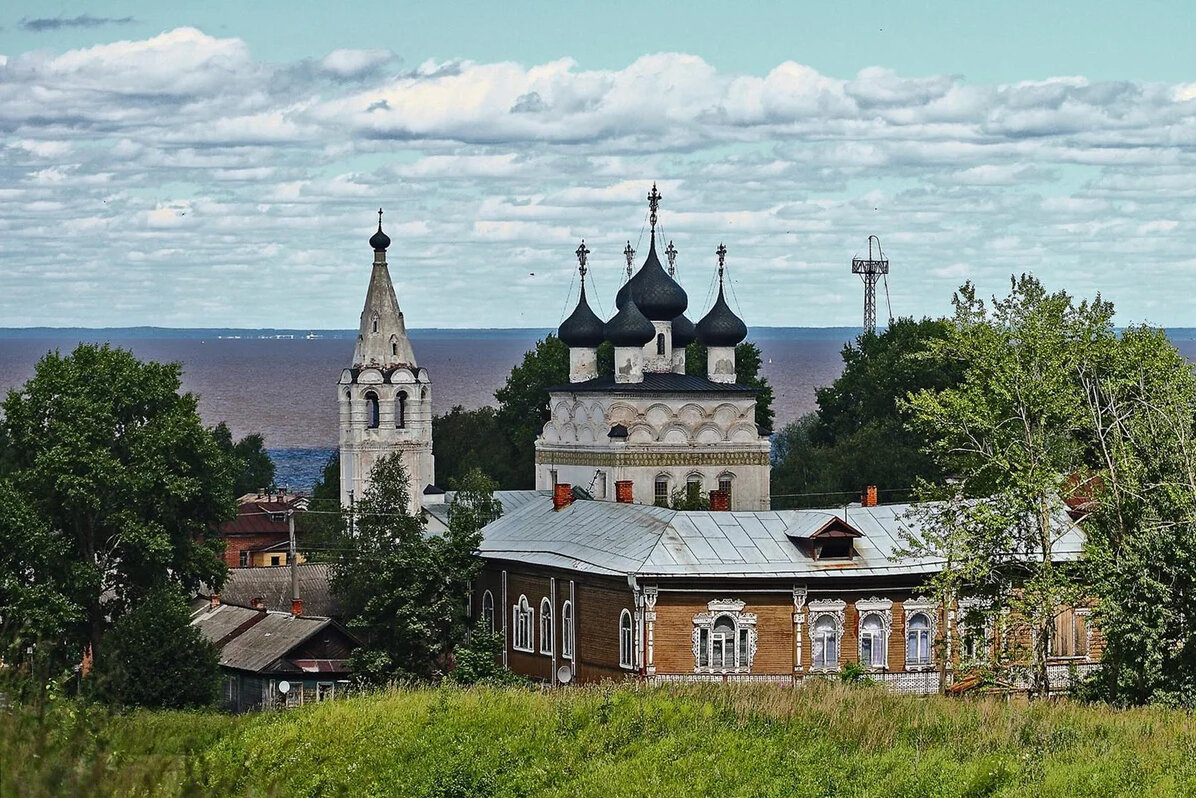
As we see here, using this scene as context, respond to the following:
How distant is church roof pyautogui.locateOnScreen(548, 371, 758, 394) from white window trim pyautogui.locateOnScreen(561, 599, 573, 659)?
12.8 m

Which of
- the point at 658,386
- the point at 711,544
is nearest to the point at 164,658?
the point at 711,544

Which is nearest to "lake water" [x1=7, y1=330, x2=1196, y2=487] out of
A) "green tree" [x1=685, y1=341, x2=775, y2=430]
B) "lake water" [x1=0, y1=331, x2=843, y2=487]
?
"lake water" [x1=0, y1=331, x2=843, y2=487]

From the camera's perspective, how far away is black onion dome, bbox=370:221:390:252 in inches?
2013

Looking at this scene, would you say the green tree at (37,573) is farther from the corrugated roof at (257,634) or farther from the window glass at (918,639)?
the window glass at (918,639)

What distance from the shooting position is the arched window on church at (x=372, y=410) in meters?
50.8

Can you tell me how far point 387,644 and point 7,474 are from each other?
8108mm

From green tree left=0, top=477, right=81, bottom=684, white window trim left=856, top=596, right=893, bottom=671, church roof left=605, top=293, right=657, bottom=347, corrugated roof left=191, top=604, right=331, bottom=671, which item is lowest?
corrugated roof left=191, top=604, right=331, bottom=671

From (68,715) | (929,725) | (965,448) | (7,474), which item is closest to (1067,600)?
(965,448)

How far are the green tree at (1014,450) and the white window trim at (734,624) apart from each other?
341 cm

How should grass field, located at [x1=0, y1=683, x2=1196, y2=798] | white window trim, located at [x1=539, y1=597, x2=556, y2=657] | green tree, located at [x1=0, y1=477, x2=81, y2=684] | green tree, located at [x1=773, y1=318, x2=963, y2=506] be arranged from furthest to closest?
green tree, located at [x1=773, y1=318, x2=963, y2=506] → green tree, located at [x1=0, y1=477, x2=81, y2=684] → white window trim, located at [x1=539, y1=597, x2=556, y2=657] → grass field, located at [x1=0, y1=683, x2=1196, y2=798]

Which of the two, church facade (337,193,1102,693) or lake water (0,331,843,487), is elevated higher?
lake water (0,331,843,487)

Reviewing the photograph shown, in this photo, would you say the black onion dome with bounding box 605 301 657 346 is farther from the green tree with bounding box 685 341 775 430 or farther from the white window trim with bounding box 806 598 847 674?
the white window trim with bounding box 806 598 847 674

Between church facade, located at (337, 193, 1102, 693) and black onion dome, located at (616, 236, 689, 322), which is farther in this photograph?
black onion dome, located at (616, 236, 689, 322)

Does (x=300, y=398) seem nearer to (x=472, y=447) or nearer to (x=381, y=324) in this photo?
(x=472, y=447)
